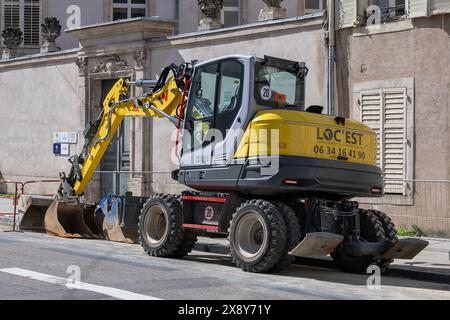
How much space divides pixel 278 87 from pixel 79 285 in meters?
4.34

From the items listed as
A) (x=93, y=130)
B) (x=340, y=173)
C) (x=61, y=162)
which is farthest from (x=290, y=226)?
(x=61, y=162)

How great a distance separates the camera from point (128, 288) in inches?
352

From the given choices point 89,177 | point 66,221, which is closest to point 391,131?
point 89,177

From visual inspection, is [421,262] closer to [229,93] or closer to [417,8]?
[229,93]

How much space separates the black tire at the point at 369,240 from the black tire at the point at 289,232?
1020 millimetres

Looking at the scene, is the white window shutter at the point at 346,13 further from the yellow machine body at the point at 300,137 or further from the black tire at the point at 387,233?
the black tire at the point at 387,233

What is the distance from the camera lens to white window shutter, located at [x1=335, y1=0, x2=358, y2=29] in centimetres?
1641

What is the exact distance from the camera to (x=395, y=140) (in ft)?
52.0

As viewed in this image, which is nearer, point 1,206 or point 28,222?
point 28,222

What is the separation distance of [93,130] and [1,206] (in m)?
8.12

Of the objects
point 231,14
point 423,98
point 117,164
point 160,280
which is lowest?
point 160,280

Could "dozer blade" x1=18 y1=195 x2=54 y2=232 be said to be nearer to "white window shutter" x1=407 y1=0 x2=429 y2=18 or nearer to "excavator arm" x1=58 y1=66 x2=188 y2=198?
"excavator arm" x1=58 y1=66 x2=188 y2=198

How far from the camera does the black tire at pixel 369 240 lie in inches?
437
